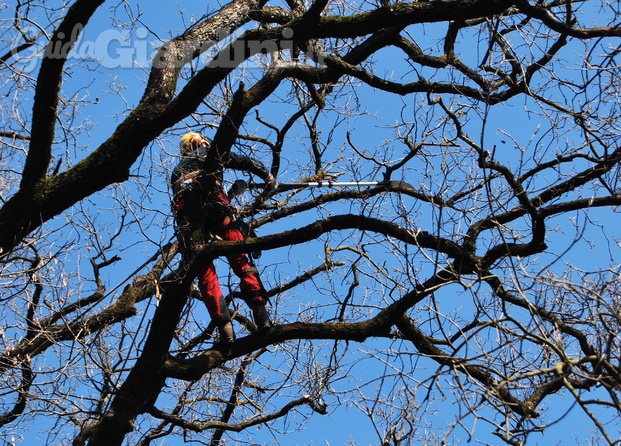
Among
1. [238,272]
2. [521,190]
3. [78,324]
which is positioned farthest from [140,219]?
[521,190]

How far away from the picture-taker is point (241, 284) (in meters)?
5.82

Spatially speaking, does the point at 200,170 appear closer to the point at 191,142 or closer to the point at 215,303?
the point at 191,142

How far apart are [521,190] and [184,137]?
273 cm

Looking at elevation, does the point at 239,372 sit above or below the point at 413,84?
below

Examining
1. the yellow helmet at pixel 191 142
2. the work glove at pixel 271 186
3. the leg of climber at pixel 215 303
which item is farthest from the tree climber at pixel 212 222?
the work glove at pixel 271 186

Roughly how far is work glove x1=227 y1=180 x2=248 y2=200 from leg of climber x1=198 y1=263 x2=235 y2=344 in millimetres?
719

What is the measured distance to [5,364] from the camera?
612 cm

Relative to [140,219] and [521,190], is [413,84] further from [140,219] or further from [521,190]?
[140,219]

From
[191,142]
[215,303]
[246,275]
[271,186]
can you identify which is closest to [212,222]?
[246,275]

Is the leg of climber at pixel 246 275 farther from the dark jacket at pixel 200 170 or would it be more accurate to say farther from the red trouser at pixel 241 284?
the dark jacket at pixel 200 170

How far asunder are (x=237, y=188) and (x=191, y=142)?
21.0 inches

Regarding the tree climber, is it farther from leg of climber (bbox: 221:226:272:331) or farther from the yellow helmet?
the yellow helmet

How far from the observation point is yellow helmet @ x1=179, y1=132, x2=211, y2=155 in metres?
6.09

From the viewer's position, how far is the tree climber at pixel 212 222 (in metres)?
5.46
